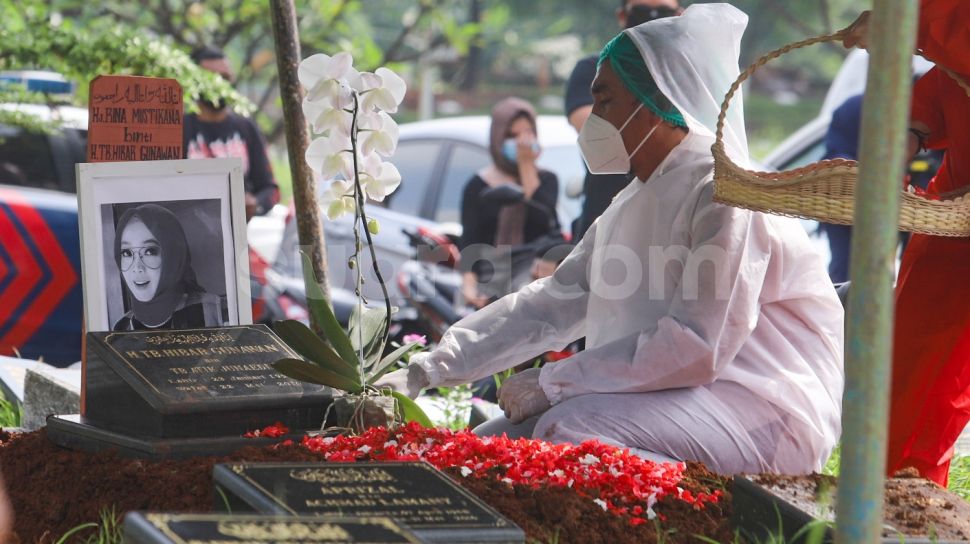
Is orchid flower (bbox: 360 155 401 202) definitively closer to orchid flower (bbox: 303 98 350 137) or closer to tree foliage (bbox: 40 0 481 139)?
orchid flower (bbox: 303 98 350 137)

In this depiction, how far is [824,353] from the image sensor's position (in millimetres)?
3473

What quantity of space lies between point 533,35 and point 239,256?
3359 cm

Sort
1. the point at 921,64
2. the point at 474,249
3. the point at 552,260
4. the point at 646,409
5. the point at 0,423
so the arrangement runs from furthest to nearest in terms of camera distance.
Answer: the point at 921,64
the point at 474,249
the point at 552,260
the point at 0,423
the point at 646,409

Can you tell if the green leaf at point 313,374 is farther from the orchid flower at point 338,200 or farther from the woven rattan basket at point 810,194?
the woven rattan basket at point 810,194

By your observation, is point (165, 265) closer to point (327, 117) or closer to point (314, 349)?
point (314, 349)

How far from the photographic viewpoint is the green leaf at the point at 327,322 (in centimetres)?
332

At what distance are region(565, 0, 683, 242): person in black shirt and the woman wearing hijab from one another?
1060 millimetres

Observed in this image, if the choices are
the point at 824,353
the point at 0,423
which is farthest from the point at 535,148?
the point at 824,353

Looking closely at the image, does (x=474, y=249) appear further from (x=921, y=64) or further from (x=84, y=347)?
(x=84, y=347)

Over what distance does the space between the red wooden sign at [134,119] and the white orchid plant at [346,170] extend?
0.64 meters

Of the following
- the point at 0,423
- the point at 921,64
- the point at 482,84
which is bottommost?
the point at 0,423

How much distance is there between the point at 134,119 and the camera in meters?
3.73

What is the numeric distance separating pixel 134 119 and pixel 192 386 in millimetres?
964

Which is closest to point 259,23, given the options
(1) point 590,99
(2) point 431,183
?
(2) point 431,183
